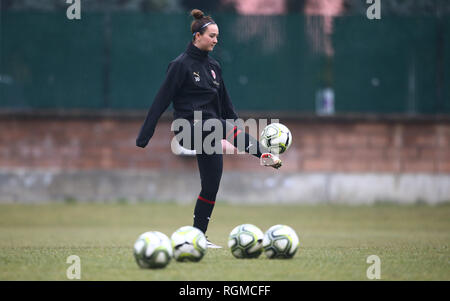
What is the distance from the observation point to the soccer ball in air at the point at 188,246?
7.86 metres

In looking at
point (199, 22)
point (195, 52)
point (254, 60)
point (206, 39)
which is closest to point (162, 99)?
point (195, 52)

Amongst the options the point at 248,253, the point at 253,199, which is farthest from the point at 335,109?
the point at 248,253

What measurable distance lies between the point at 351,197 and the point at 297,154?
1570mm

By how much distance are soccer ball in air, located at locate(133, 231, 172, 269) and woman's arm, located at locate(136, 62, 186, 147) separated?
153cm

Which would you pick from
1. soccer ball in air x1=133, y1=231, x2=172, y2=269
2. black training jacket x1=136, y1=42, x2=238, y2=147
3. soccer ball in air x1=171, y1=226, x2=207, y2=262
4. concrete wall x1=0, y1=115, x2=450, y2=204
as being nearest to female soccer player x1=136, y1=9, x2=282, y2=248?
black training jacket x1=136, y1=42, x2=238, y2=147

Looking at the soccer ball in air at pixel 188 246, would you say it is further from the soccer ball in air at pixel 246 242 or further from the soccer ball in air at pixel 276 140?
the soccer ball in air at pixel 276 140

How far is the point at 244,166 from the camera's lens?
18.8m

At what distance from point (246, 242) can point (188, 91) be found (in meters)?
1.81

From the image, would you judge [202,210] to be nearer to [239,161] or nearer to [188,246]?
[188,246]

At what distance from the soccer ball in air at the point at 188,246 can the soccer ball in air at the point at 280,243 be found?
27.4 inches

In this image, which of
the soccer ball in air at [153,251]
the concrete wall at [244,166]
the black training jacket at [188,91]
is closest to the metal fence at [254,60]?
the concrete wall at [244,166]

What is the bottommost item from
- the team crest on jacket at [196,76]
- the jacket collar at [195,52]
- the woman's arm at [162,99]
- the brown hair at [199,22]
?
the woman's arm at [162,99]

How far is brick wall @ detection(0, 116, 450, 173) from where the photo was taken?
1883cm

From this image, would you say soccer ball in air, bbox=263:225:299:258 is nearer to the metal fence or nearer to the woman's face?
the woman's face
